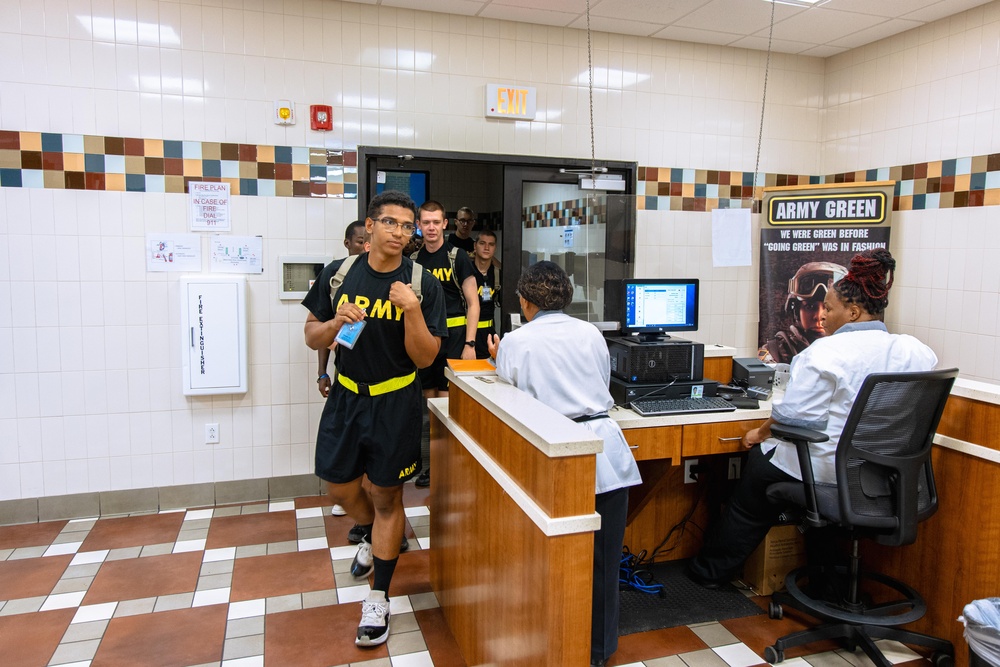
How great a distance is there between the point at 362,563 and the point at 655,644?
4.52 feet

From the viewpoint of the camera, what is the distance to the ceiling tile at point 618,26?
4404mm

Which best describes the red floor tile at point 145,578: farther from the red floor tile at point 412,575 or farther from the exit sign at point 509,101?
the exit sign at point 509,101

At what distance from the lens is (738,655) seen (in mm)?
2662

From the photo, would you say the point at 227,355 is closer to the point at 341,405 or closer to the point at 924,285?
the point at 341,405

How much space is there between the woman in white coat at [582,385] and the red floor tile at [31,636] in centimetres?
204

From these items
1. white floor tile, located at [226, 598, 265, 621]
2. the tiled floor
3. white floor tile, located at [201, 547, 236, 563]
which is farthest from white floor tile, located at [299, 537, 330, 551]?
white floor tile, located at [226, 598, 265, 621]

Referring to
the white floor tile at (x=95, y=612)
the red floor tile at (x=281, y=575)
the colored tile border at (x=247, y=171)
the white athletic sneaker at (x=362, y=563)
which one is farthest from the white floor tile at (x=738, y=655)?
the colored tile border at (x=247, y=171)

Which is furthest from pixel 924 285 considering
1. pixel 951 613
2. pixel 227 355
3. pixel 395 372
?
pixel 227 355

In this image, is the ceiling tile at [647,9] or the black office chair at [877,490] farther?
the ceiling tile at [647,9]

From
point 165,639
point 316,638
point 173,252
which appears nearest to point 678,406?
point 316,638

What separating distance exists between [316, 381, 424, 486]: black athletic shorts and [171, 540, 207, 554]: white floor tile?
1.24 meters

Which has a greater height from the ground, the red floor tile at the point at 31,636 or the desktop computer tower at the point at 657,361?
the desktop computer tower at the point at 657,361

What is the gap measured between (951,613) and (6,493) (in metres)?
4.63

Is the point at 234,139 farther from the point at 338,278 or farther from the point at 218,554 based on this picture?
the point at 218,554
